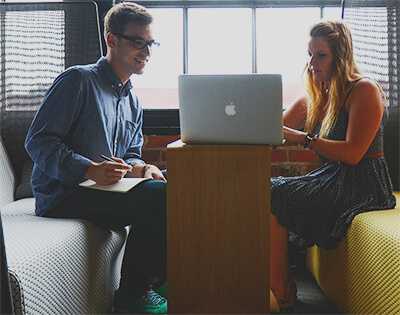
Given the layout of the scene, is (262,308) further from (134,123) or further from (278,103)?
(134,123)

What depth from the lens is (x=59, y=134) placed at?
198cm

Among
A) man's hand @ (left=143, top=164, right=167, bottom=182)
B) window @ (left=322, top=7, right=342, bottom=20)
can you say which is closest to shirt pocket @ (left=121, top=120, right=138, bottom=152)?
man's hand @ (left=143, top=164, right=167, bottom=182)

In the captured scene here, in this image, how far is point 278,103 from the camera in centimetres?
185

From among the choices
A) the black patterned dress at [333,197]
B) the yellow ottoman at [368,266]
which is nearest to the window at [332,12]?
the black patterned dress at [333,197]

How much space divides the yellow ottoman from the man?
620 millimetres

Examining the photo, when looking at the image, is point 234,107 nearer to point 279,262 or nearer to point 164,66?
point 279,262

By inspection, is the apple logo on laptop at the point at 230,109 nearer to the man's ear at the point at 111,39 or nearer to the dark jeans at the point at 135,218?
the dark jeans at the point at 135,218

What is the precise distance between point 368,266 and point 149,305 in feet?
2.40

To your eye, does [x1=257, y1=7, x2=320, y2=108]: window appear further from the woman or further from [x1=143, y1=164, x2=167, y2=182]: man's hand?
[x1=143, y1=164, x2=167, y2=182]: man's hand

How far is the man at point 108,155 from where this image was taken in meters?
1.96

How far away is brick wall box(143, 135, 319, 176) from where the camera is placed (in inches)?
114

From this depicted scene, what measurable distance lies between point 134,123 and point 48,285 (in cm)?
102

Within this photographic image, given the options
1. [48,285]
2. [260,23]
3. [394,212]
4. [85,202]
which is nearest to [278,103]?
[394,212]

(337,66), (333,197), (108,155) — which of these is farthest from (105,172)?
(337,66)
